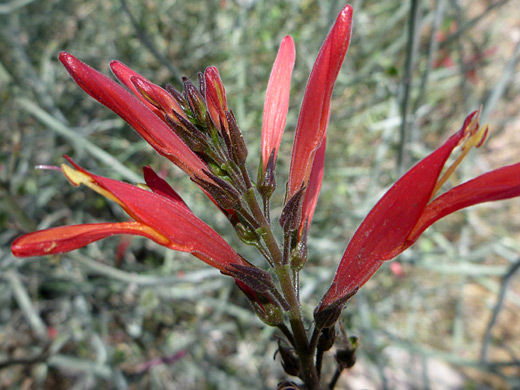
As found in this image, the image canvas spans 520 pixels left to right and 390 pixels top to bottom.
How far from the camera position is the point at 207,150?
0.68 metres

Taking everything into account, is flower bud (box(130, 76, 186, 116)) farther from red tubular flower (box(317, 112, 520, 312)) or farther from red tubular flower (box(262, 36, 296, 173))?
red tubular flower (box(317, 112, 520, 312))

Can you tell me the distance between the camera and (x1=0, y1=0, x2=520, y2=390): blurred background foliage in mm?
2414

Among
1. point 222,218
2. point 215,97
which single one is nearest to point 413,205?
point 215,97

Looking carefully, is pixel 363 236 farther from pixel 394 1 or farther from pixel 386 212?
pixel 394 1

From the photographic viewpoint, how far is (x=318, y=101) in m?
0.69

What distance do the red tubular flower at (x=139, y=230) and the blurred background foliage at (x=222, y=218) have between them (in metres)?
1.43

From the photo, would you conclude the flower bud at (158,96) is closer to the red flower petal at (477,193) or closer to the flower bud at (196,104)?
the flower bud at (196,104)

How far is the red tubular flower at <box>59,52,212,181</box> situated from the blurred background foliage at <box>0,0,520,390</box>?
1.44m

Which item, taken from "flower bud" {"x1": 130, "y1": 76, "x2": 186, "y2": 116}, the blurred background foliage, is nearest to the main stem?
"flower bud" {"x1": 130, "y1": 76, "x2": 186, "y2": 116}

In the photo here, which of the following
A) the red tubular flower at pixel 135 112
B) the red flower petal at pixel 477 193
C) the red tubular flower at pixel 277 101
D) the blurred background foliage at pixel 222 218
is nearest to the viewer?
the red flower petal at pixel 477 193

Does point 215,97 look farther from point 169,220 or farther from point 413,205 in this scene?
point 413,205

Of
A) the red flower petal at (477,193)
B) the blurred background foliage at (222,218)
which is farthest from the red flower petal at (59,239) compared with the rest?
the blurred background foliage at (222,218)

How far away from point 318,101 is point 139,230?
354mm

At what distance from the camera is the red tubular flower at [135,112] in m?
0.65
